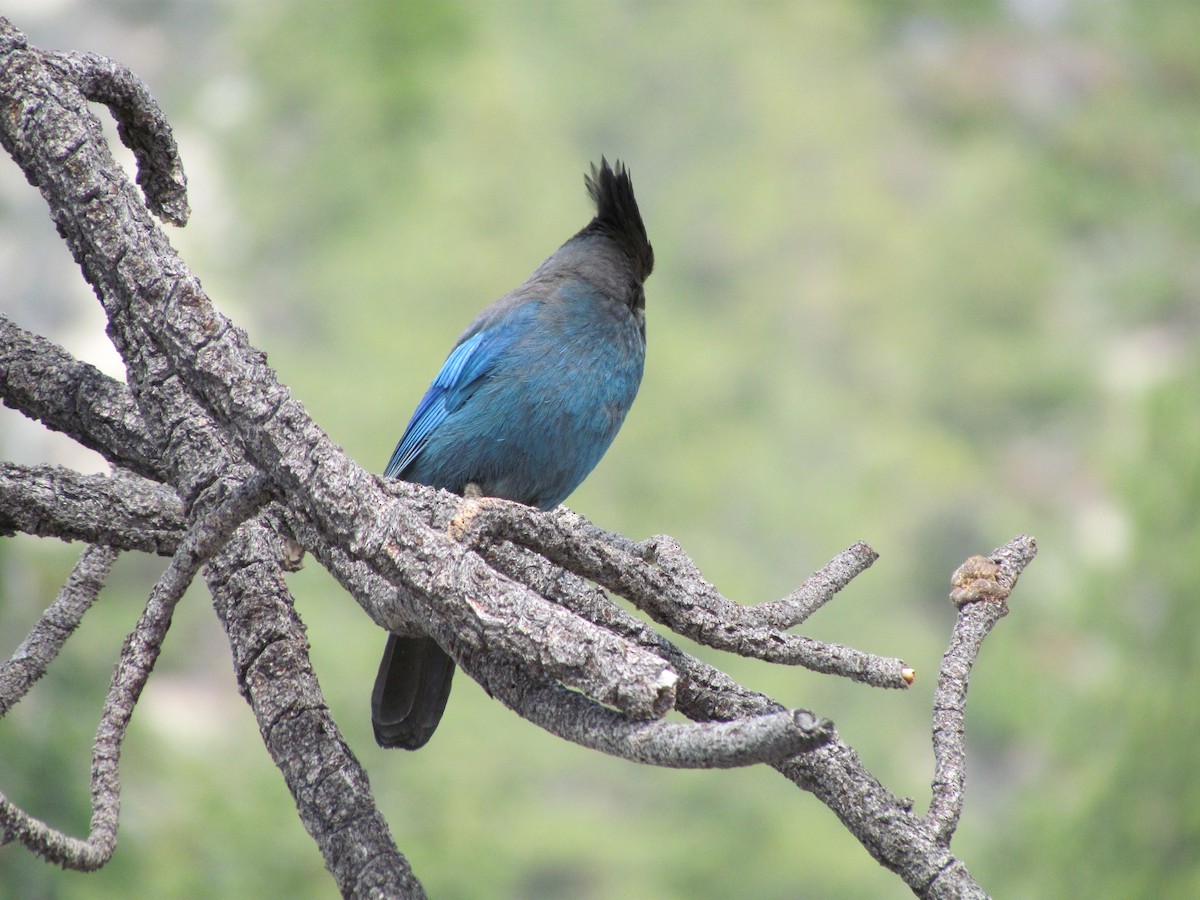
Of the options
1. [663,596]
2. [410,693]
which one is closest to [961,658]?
[663,596]

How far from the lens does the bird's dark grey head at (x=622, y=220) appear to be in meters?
4.55

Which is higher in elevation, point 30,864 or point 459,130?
point 459,130

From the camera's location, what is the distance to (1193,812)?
9070mm

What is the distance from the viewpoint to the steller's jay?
3934 millimetres

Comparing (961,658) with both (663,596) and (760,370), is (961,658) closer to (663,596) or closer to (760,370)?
(663,596)

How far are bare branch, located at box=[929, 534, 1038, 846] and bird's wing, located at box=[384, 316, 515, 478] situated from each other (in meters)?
2.09

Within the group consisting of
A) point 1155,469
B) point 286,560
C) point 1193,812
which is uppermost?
point 1155,469

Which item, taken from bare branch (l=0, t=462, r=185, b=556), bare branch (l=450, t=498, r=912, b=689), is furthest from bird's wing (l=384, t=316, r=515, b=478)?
bare branch (l=450, t=498, r=912, b=689)

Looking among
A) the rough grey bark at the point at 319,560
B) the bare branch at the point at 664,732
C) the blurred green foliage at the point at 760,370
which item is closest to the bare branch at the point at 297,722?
the rough grey bark at the point at 319,560

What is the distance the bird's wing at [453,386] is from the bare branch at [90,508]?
1809 mm

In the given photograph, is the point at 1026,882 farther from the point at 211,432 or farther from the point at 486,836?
the point at 211,432

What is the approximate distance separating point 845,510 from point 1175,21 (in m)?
12.3

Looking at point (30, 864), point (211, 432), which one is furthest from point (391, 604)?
point (30, 864)

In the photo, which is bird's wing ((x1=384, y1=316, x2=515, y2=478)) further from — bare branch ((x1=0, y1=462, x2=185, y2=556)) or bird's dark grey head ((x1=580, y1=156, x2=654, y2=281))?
bare branch ((x1=0, y1=462, x2=185, y2=556))
